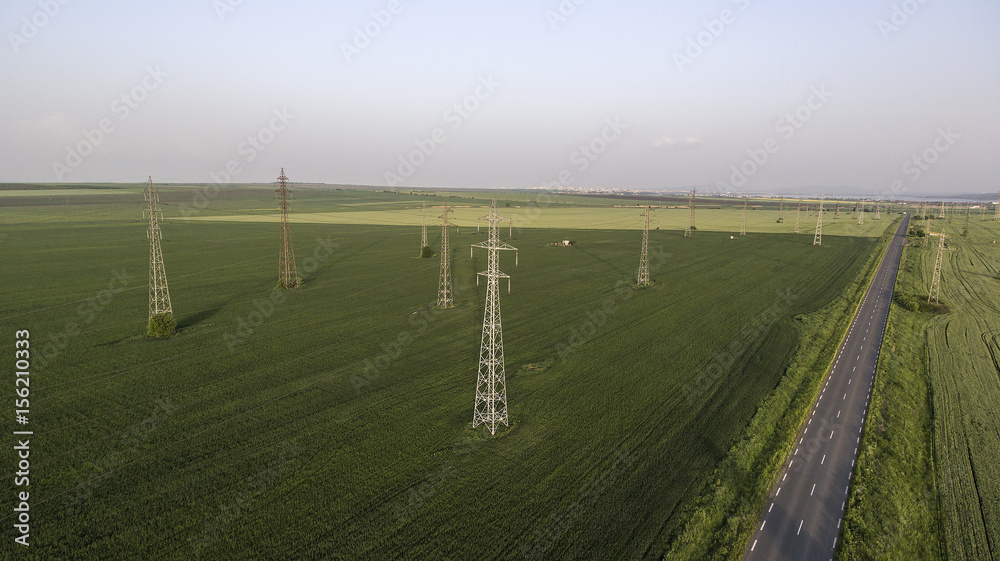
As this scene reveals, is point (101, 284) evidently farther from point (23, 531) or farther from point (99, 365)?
point (23, 531)

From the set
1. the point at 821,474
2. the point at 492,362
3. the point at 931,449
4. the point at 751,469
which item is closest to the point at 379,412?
the point at 492,362

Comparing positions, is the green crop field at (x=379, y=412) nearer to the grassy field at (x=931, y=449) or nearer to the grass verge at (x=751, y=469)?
the grass verge at (x=751, y=469)

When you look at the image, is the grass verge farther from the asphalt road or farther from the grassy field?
the grassy field

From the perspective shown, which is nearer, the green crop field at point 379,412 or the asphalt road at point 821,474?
the green crop field at point 379,412

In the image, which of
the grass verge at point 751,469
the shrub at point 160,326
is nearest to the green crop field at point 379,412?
the grass verge at point 751,469

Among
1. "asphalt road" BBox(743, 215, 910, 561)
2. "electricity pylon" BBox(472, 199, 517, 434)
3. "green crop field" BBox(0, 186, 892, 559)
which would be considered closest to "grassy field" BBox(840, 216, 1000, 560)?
"asphalt road" BBox(743, 215, 910, 561)

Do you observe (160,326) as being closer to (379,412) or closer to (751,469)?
(379,412)
